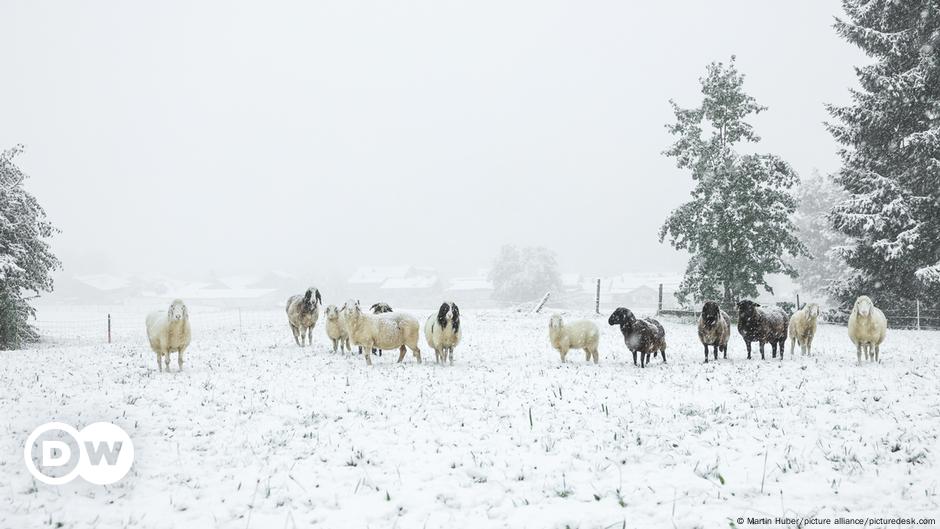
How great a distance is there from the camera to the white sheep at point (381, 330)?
14680mm

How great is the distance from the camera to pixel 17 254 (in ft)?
81.1

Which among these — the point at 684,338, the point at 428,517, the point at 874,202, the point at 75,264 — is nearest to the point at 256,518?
the point at 428,517

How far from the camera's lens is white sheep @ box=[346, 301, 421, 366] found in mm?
14680

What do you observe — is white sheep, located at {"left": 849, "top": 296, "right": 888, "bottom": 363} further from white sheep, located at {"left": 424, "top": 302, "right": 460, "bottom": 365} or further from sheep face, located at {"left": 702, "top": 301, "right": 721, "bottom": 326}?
white sheep, located at {"left": 424, "top": 302, "right": 460, "bottom": 365}

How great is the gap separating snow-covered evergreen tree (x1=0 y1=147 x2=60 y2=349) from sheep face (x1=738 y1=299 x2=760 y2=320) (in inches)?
1143

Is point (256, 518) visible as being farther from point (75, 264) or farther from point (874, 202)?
point (75, 264)

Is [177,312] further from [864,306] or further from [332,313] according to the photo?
[864,306]

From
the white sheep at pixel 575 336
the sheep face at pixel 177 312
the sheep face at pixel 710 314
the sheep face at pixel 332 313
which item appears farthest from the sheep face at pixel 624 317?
the sheep face at pixel 177 312

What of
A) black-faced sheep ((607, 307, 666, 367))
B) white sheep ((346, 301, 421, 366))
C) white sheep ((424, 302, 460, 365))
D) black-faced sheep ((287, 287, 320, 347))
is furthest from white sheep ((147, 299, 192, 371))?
black-faced sheep ((607, 307, 666, 367))

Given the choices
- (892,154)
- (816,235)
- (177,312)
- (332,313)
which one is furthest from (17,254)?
(816,235)

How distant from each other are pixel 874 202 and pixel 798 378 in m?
21.2

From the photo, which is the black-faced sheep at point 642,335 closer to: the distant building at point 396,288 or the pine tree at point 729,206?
the pine tree at point 729,206

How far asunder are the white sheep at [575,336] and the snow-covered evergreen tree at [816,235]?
35558mm

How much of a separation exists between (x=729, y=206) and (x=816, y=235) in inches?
996
